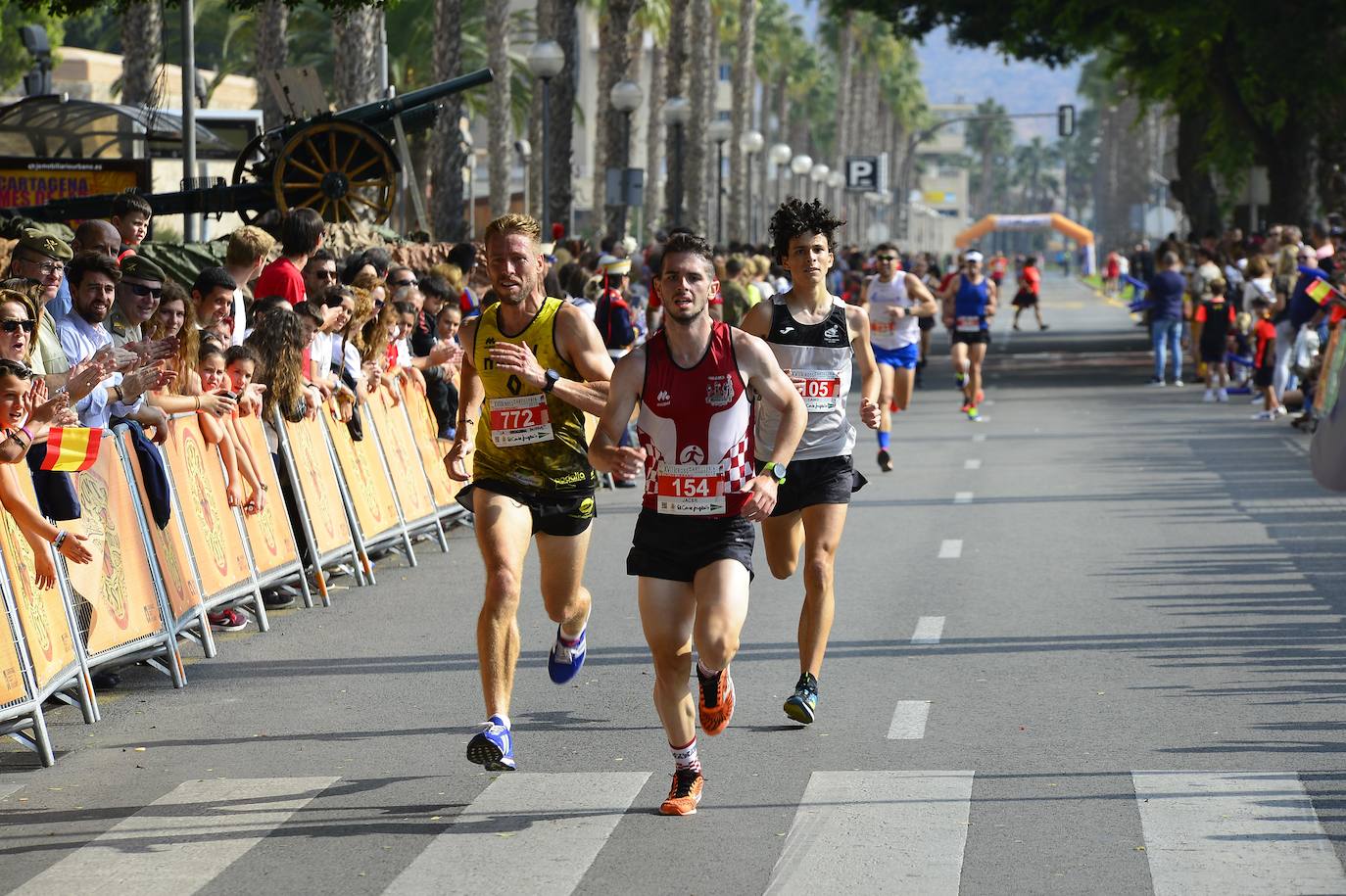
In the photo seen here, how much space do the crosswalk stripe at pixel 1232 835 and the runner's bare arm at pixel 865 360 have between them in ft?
8.49

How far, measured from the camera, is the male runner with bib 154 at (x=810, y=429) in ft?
29.3

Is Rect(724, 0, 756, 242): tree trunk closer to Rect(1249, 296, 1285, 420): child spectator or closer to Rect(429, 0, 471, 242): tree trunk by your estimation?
Rect(429, 0, 471, 242): tree trunk

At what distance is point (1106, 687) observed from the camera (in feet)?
30.7

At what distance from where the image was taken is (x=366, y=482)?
44.3 feet

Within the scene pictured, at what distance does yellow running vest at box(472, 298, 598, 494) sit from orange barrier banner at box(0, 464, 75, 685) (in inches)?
67.5

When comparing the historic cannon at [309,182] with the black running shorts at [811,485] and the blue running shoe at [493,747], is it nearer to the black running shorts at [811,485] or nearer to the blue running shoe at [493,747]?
the black running shorts at [811,485]

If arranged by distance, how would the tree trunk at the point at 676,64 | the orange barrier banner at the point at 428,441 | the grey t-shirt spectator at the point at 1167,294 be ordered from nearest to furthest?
the orange barrier banner at the point at 428,441 < the grey t-shirt spectator at the point at 1167,294 < the tree trunk at the point at 676,64

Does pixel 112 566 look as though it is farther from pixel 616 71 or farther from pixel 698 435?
pixel 616 71

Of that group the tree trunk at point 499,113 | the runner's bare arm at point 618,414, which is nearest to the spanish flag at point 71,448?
the runner's bare arm at point 618,414

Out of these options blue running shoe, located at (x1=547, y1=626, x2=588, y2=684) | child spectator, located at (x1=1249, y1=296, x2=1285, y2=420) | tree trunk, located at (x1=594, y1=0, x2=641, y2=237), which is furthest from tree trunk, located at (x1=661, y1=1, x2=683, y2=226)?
blue running shoe, located at (x1=547, y1=626, x2=588, y2=684)

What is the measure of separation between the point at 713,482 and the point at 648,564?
0.34m

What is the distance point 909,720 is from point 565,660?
1342 mm

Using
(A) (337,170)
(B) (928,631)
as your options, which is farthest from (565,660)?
(A) (337,170)

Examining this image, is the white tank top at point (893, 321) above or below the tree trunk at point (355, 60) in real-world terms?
below
